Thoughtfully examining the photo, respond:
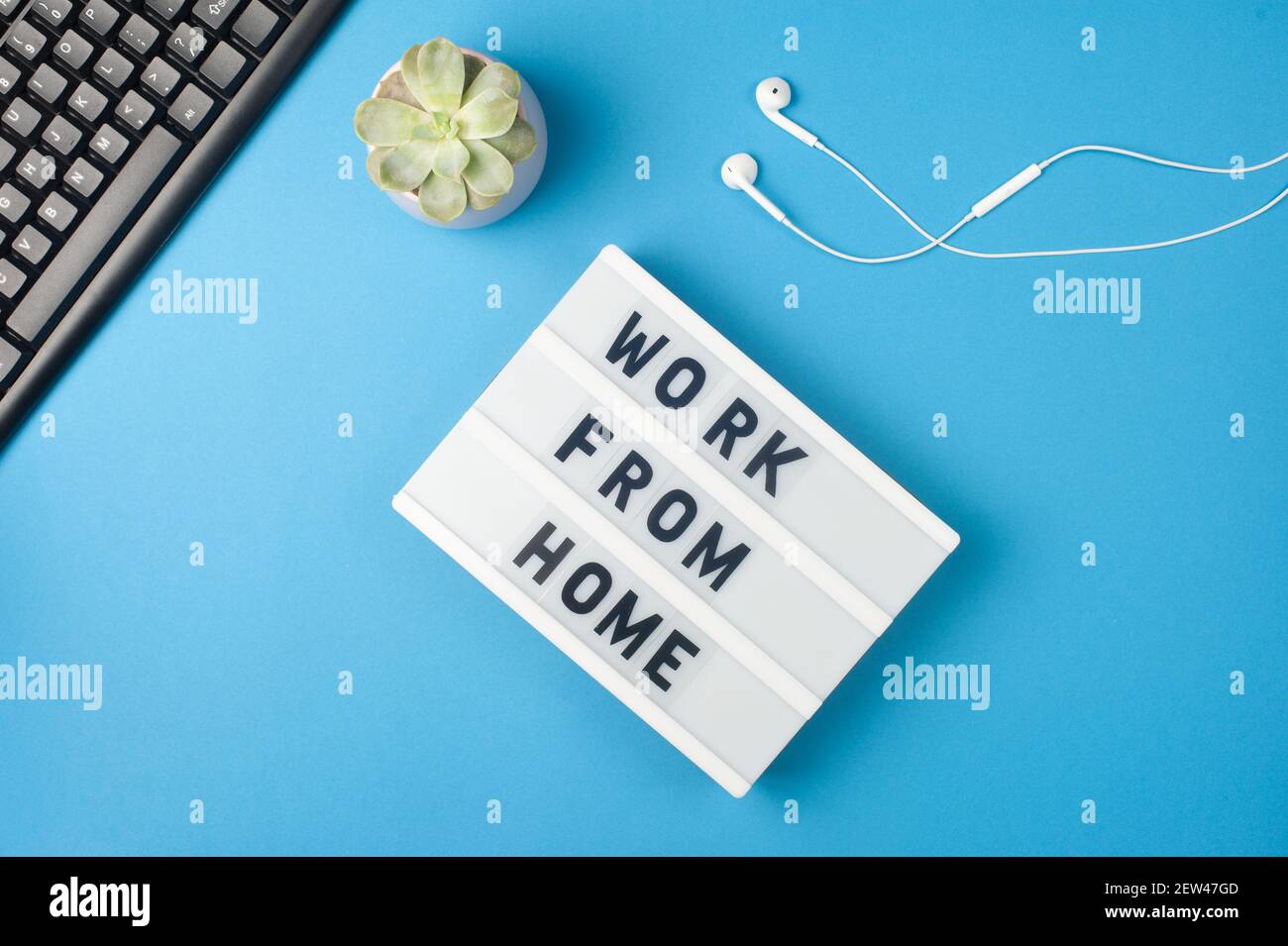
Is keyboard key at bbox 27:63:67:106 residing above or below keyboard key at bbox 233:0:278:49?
below

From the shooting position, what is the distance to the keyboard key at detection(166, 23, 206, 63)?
2.32 ft

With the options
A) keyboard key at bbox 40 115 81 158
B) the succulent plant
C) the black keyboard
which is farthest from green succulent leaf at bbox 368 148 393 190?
keyboard key at bbox 40 115 81 158

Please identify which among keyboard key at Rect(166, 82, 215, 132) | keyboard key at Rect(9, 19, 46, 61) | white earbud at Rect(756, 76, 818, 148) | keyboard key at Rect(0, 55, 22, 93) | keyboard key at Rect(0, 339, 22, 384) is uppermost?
white earbud at Rect(756, 76, 818, 148)

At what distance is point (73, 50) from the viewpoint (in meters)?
0.70

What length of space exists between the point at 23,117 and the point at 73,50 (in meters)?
0.06

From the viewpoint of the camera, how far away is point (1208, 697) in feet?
2.59

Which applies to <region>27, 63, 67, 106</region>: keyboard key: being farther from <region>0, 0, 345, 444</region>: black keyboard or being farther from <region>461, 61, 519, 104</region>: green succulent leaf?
<region>461, 61, 519, 104</region>: green succulent leaf

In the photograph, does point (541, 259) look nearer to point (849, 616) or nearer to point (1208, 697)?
point (849, 616)

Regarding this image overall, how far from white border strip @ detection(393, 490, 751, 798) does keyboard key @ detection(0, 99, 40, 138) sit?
384mm

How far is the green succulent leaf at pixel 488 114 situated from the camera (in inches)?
26.1

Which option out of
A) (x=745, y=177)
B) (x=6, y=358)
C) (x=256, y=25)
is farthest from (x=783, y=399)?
(x=6, y=358)
